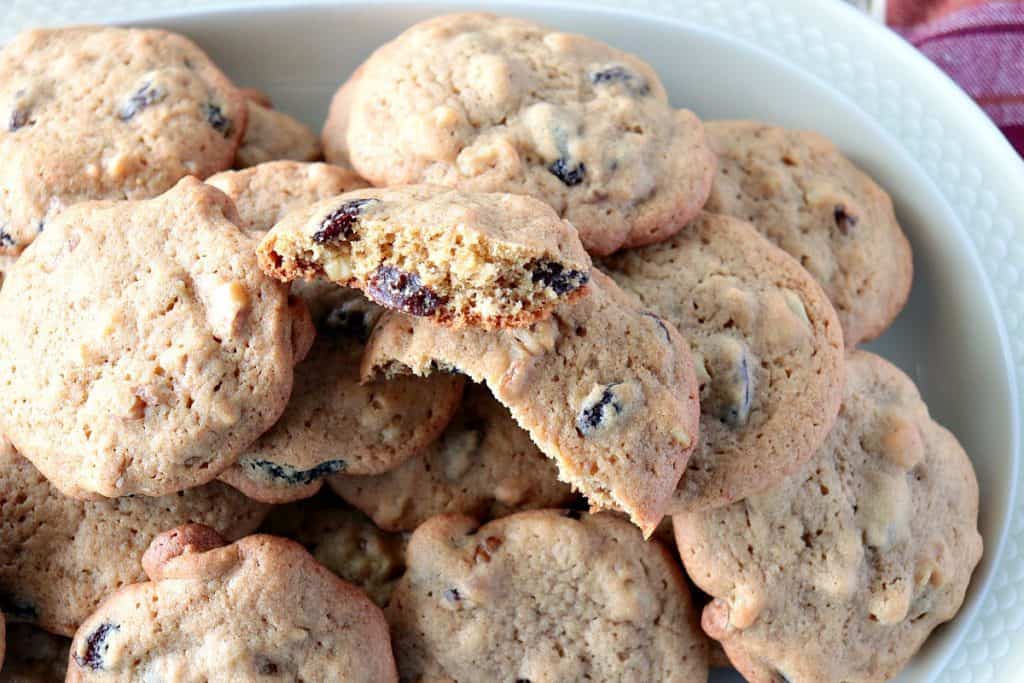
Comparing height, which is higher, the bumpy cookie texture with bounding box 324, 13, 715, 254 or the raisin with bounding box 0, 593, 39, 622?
the bumpy cookie texture with bounding box 324, 13, 715, 254

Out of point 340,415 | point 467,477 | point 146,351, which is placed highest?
point 146,351

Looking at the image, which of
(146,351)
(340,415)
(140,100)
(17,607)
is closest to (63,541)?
(17,607)

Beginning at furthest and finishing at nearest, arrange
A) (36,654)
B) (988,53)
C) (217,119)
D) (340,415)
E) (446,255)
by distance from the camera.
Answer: (988,53) < (217,119) < (36,654) < (340,415) < (446,255)

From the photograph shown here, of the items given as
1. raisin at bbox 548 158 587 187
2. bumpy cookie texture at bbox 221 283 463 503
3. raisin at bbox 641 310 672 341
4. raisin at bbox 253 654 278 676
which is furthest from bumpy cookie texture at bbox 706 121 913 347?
→ raisin at bbox 253 654 278 676

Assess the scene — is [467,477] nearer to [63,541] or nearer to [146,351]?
[146,351]

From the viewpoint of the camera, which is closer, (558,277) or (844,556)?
(558,277)

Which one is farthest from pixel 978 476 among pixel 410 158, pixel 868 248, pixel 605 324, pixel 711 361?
pixel 410 158

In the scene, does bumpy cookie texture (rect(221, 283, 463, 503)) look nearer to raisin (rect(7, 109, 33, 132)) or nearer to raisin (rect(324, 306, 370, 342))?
raisin (rect(324, 306, 370, 342))

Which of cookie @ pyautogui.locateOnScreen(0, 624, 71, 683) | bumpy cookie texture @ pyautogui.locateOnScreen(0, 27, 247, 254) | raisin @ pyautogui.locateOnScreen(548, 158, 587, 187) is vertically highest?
raisin @ pyautogui.locateOnScreen(548, 158, 587, 187)

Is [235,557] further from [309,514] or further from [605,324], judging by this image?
[605,324]
